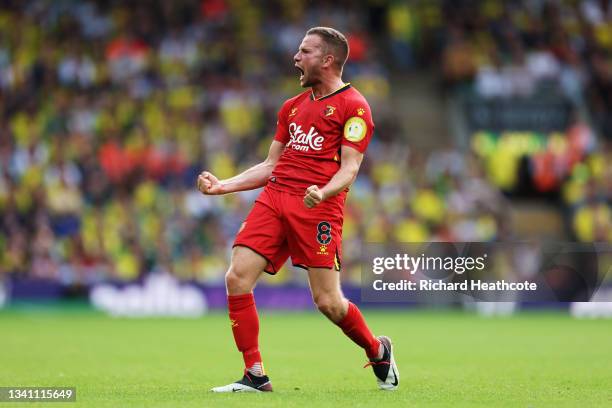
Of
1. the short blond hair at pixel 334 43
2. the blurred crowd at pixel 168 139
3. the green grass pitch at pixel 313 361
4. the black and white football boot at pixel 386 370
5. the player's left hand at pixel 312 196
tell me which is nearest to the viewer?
the player's left hand at pixel 312 196

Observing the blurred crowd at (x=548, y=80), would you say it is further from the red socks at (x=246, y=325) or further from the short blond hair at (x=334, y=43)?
the red socks at (x=246, y=325)

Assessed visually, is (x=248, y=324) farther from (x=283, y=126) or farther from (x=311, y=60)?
(x=311, y=60)

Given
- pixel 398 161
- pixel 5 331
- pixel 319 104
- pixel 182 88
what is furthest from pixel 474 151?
pixel 319 104

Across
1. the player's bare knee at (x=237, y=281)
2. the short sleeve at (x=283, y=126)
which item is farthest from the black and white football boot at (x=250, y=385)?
the short sleeve at (x=283, y=126)

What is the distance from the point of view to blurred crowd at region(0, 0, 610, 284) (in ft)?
70.1

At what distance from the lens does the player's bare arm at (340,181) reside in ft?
26.1

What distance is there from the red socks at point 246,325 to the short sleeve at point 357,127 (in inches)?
51.6

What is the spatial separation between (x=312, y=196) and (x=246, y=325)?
1.15 metres

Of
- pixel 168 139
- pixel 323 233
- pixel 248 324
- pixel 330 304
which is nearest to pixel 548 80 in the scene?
pixel 168 139

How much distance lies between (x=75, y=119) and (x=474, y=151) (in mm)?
8204

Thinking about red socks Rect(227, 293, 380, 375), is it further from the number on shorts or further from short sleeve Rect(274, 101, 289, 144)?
short sleeve Rect(274, 101, 289, 144)

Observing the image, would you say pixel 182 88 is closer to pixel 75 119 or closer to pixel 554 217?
pixel 75 119

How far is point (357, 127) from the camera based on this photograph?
8422 millimetres

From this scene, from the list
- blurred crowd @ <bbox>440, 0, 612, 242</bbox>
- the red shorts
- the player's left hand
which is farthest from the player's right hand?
blurred crowd @ <bbox>440, 0, 612, 242</bbox>
